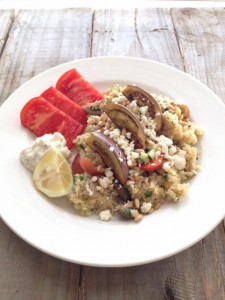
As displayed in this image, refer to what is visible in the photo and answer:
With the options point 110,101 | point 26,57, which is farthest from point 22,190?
point 26,57

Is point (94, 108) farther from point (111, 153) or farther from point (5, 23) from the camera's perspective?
point (5, 23)

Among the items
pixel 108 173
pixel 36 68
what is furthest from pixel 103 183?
pixel 36 68

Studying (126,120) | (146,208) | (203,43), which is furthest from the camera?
(203,43)

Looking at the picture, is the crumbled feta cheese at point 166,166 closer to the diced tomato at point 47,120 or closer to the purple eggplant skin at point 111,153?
the purple eggplant skin at point 111,153

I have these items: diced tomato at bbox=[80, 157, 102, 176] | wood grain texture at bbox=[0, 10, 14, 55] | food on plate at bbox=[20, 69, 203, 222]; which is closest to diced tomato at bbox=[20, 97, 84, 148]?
food on plate at bbox=[20, 69, 203, 222]

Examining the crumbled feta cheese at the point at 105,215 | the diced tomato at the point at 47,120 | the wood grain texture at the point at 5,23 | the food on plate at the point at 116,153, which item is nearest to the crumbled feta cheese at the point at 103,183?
the food on plate at the point at 116,153

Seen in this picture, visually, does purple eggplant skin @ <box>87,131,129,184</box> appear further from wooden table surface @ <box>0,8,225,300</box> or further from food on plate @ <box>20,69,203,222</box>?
wooden table surface @ <box>0,8,225,300</box>

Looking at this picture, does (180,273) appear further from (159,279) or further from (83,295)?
(83,295)


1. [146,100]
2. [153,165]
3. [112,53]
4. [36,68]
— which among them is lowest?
[36,68]
